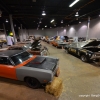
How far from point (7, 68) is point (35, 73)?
1179mm

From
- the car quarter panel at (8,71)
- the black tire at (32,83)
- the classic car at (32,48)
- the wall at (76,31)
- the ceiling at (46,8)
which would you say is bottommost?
the black tire at (32,83)

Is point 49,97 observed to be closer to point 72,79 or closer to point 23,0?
point 72,79

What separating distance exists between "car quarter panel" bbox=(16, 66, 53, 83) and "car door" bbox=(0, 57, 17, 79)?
22 cm

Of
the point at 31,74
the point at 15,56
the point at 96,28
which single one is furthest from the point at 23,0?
the point at 96,28

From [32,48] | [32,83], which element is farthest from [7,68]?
[32,48]

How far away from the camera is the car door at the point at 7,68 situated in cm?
288

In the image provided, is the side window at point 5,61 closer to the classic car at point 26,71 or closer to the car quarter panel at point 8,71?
the classic car at point 26,71

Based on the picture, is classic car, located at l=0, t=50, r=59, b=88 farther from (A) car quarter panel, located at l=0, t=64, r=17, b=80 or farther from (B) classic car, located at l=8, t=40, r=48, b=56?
(B) classic car, located at l=8, t=40, r=48, b=56

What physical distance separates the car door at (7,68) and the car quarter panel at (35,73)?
0.72ft

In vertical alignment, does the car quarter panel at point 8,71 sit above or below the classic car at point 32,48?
below

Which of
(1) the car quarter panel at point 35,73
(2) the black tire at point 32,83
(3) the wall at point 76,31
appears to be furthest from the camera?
(3) the wall at point 76,31

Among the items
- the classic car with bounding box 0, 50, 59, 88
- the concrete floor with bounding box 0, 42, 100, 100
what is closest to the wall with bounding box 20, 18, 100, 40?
the concrete floor with bounding box 0, 42, 100, 100

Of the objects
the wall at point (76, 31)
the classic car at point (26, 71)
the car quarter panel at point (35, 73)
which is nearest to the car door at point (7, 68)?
the classic car at point (26, 71)

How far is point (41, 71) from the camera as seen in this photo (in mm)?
2562
